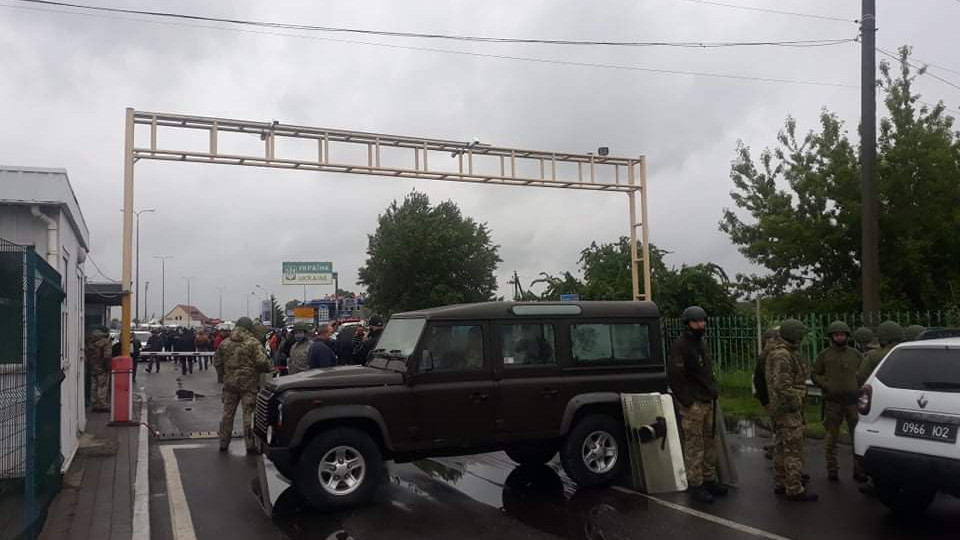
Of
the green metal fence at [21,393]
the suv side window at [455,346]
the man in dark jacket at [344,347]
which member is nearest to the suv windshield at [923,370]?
the suv side window at [455,346]

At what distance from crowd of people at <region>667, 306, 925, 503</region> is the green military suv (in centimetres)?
78

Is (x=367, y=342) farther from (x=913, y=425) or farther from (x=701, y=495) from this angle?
(x=913, y=425)

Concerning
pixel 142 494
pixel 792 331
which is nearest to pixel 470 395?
pixel 792 331

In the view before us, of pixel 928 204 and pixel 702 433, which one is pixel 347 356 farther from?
pixel 928 204

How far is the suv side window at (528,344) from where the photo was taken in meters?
8.62

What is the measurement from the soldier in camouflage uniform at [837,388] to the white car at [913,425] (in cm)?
159

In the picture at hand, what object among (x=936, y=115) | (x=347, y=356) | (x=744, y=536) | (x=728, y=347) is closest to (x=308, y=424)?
(x=744, y=536)

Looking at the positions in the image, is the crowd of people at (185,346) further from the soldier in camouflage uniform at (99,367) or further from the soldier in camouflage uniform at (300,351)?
the soldier in camouflage uniform at (300,351)

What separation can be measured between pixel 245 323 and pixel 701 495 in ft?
22.2

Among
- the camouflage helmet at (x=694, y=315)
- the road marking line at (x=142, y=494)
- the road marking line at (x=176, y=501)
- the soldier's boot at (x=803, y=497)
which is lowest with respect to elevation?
the soldier's boot at (x=803, y=497)

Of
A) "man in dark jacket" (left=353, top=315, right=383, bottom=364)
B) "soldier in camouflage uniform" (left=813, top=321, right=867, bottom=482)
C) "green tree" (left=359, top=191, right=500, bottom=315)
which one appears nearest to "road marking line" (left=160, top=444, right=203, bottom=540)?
"man in dark jacket" (left=353, top=315, right=383, bottom=364)

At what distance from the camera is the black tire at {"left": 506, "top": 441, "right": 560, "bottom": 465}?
8.96 m

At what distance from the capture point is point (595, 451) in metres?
8.84

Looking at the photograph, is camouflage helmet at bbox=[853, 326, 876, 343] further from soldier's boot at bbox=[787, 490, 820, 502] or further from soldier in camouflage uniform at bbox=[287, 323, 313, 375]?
soldier in camouflage uniform at bbox=[287, 323, 313, 375]
